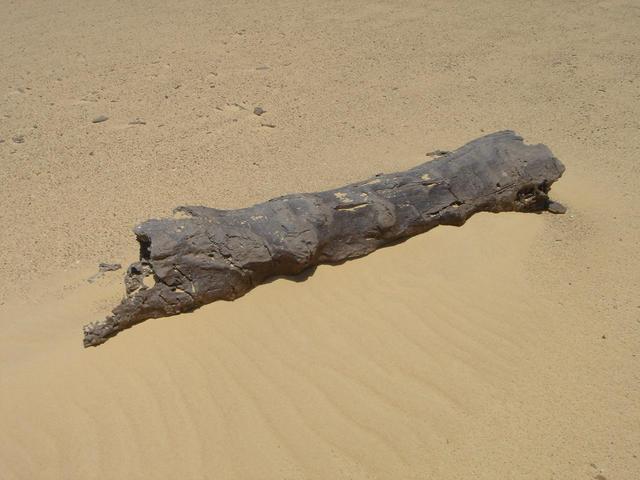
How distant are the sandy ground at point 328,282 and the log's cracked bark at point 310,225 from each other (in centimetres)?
15

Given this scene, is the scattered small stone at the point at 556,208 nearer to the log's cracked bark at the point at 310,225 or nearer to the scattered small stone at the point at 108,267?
the log's cracked bark at the point at 310,225

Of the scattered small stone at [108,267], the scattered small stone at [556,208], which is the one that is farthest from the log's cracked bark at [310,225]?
the scattered small stone at [108,267]

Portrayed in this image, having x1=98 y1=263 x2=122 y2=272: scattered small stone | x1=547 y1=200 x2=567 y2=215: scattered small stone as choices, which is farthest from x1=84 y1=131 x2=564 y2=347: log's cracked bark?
x1=98 y1=263 x2=122 y2=272: scattered small stone

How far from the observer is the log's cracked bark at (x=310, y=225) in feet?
14.3

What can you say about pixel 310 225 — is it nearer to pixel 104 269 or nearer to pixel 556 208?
pixel 104 269

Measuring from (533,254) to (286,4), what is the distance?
8.17 meters

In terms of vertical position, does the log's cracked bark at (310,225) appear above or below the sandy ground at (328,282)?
above

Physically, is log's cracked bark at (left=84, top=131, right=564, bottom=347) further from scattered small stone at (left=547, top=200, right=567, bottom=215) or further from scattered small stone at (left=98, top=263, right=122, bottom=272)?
scattered small stone at (left=98, top=263, right=122, bottom=272)

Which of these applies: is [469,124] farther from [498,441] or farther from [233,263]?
[498,441]

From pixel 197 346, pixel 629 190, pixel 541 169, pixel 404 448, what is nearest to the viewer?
pixel 404 448

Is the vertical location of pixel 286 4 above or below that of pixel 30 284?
above

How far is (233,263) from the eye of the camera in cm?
448

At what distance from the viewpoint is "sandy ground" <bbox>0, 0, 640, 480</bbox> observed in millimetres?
3658

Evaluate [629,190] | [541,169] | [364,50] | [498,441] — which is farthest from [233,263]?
[364,50]
